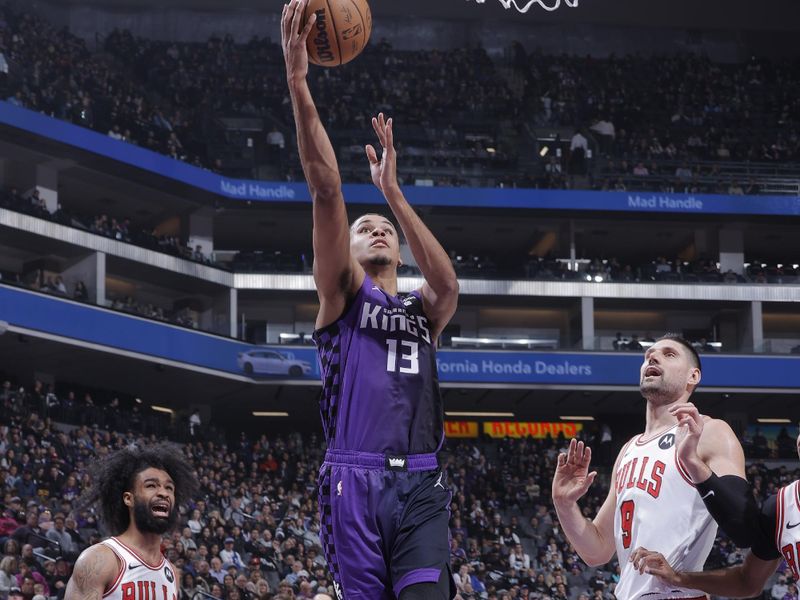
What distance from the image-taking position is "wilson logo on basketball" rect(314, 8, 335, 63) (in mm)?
5582

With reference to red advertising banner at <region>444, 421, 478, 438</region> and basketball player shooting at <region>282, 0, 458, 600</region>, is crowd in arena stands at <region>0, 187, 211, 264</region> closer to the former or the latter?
red advertising banner at <region>444, 421, 478, 438</region>

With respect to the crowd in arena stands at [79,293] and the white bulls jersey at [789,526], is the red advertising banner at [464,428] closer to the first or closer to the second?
the crowd in arena stands at [79,293]

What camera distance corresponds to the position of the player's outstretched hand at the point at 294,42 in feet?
16.3

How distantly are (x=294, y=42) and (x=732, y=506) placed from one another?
114 inches

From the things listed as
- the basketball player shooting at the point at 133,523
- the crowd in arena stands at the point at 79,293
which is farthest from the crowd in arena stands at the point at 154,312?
the basketball player shooting at the point at 133,523

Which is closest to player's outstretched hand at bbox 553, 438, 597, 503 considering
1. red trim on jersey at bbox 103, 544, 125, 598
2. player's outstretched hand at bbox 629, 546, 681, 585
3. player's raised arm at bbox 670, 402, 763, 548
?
player's outstretched hand at bbox 629, 546, 681, 585

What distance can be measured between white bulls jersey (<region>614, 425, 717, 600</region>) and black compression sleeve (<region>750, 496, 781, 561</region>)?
403 millimetres

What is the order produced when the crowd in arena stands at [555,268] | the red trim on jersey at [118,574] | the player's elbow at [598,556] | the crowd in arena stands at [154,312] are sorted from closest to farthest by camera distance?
1. the player's elbow at [598,556]
2. the red trim on jersey at [118,574]
3. the crowd in arena stands at [154,312]
4. the crowd in arena stands at [555,268]

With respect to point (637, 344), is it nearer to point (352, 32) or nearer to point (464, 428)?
point (464, 428)

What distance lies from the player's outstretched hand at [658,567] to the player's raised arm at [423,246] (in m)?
1.60

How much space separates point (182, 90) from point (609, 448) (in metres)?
17.9

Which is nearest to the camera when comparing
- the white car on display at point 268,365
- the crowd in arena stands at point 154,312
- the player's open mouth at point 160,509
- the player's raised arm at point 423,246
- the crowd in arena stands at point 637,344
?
the player's raised arm at point 423,246

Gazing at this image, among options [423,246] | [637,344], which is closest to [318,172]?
[423,246]

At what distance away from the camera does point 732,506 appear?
18.1 ft
